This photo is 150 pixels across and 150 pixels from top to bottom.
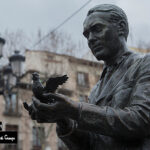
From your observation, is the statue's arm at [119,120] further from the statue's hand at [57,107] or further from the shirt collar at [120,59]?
the shirt collar at [120,59]

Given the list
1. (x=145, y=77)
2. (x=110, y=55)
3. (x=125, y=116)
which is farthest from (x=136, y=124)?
(x=110, y=55)

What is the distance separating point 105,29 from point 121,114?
60 centimetres

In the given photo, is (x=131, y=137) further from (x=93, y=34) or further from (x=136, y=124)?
(x=93, y=34)

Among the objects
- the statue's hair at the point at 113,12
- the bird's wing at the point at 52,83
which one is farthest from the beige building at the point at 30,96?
the bird's wing at the point at 52,83

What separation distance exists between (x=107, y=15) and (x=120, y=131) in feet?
2.59

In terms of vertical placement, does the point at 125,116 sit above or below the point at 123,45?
below

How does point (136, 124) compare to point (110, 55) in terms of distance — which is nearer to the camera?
point (136, 124)

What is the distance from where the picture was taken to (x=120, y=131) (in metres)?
1.75

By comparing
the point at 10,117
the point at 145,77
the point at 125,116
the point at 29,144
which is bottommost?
the point at 29,144

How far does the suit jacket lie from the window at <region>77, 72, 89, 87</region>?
27.9 metres

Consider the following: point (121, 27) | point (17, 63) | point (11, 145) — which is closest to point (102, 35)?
point (121, 27)

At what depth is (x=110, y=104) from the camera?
2.01 m

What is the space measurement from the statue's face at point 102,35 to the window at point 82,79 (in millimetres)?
27911

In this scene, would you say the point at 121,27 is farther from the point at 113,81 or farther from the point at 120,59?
the point at 113,81
